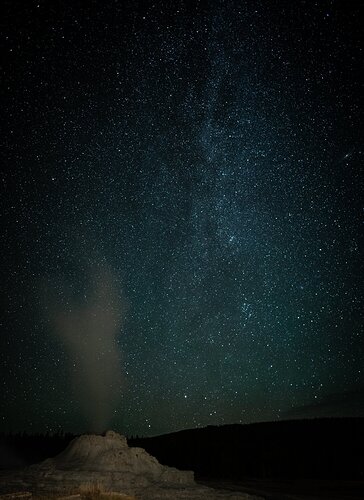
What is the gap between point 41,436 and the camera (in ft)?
422

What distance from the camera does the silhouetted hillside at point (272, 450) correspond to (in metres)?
76.1

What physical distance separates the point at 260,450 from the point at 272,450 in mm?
2717

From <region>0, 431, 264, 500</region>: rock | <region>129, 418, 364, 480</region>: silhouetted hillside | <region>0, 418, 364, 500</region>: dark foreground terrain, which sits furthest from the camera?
<region>129, 418, 364, 480</region>: silhouetted hillside

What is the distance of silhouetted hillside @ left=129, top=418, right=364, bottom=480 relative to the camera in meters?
76.1

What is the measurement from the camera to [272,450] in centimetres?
8781

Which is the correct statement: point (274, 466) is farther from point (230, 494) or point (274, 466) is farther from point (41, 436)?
point (41, 436)

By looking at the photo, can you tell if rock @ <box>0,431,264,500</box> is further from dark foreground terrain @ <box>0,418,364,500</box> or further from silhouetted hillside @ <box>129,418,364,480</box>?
silhouetted hillside @ <box>129,418,364,480</box>

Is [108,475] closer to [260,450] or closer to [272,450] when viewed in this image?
[260,450]

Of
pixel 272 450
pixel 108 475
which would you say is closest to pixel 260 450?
pixel 272 450

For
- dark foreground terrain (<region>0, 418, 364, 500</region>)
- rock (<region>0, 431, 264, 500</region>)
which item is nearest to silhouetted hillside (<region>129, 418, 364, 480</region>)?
dark foreground terrain (<region>0, 418, 364, 500</region>)

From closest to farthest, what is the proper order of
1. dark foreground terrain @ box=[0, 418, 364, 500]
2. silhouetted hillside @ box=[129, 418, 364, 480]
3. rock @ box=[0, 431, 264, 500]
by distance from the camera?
rock @ box=[0, 431, 264, 500]
dark foreground terrain @ box=[0, 418, 364, 500]
silhouetted hillside @ box=[129, 418, 364, 480]

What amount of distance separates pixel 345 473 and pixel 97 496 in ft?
215

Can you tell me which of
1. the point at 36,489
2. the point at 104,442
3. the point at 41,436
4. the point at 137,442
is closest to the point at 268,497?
the point at 104,442

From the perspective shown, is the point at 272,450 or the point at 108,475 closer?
the point at 108,475
